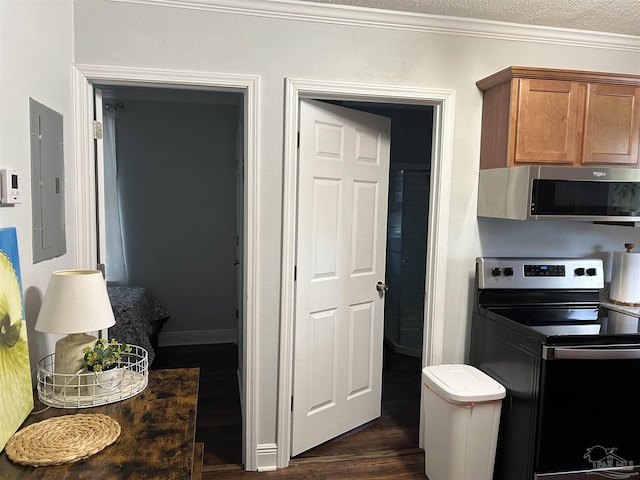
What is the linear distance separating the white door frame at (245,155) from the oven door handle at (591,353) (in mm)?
1388

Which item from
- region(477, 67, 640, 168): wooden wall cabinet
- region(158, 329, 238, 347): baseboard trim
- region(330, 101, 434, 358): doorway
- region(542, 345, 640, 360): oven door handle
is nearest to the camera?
region(542, 345, 640, 360): oven door handle

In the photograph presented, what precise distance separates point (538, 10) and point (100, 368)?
250 cm

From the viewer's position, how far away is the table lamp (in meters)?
1.50

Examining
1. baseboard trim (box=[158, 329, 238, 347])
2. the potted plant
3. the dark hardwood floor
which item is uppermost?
the potted plant

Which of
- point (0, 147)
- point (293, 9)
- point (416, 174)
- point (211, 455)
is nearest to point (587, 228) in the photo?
point (416, 174)

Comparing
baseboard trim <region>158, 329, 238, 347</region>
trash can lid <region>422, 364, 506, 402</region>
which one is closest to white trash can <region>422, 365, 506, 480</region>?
trash can lid <region>422, 364, 506, 402</region>

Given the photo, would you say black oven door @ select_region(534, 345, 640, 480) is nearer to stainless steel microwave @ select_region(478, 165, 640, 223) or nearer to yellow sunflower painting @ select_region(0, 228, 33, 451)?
stainless steel microwave @ select_region(478, 165, 640, 223)

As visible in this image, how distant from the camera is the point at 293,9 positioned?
2.39 metres

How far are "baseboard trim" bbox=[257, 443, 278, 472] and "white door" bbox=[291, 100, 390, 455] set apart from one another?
0.12 m

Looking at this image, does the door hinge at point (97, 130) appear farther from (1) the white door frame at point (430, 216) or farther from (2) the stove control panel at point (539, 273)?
(2) the stove control panel at point (539, 273)

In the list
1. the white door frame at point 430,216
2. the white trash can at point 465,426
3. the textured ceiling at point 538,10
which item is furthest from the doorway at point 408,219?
the white trash can at point 465,426

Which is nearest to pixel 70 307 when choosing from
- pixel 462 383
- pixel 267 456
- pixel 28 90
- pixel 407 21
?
pixel 28 90

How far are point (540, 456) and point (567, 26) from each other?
217cm

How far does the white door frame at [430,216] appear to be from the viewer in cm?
247
